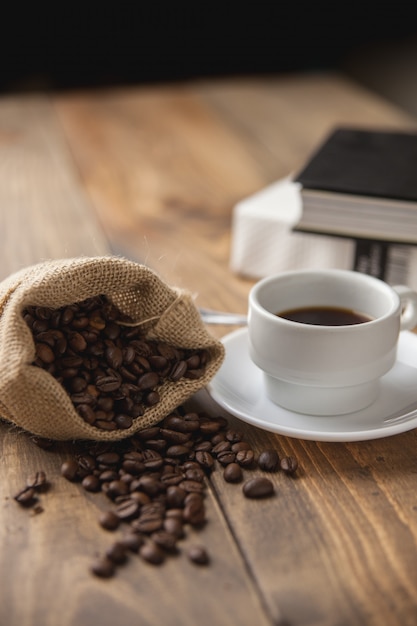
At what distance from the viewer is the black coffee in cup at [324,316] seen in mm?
1068

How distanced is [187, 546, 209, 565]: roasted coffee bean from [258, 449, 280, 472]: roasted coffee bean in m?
0.16

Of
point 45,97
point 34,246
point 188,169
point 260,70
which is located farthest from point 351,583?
point 260,70

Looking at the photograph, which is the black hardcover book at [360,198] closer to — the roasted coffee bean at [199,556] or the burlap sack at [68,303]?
the burlap sack at [68,303]

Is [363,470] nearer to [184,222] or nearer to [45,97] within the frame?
[184,222]

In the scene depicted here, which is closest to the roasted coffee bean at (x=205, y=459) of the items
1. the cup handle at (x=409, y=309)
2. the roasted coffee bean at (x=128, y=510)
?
the roasted coffee bean at (x=128, y=510)

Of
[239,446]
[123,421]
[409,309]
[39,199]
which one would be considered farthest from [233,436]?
[39,199]

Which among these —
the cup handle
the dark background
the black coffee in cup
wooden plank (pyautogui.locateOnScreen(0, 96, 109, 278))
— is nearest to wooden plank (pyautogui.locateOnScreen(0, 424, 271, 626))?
the black coffee in cup

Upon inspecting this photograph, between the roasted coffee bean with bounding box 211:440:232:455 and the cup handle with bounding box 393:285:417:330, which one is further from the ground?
the cup handle with bounding box 393:285:417:330

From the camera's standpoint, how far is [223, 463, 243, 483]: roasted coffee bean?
0.89m

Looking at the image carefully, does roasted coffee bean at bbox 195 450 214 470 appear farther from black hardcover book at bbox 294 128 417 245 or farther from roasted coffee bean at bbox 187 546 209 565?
black hardcover book at bbox 294 128 417 245

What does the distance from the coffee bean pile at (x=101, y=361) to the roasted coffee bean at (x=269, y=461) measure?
0.48 ft

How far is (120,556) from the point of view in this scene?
76 centimetres

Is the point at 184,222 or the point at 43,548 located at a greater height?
the point at 43,548

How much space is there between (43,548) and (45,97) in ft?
7.39
